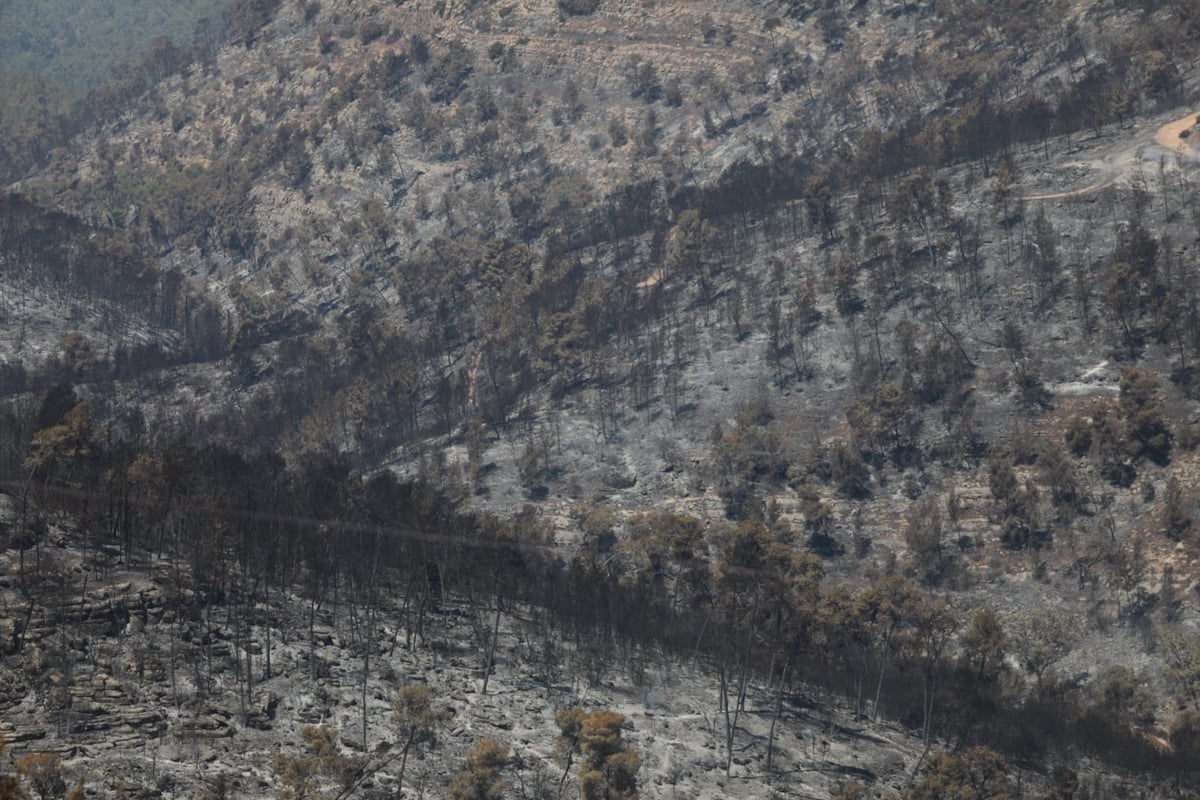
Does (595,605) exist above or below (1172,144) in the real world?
below

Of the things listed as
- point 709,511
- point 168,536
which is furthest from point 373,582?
point 709,511

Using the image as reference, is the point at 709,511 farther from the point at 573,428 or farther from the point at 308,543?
the point at 308,543

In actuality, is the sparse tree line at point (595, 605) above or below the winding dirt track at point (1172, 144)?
below

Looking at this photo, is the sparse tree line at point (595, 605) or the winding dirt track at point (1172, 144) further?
the winding dirt track at point (1172, 144)

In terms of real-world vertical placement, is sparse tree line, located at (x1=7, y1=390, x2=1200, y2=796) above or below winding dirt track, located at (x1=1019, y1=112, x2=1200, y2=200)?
below

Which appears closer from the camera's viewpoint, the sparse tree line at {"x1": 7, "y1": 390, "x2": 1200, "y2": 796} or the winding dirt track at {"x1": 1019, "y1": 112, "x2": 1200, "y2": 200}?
the sparse tree line at {"x1": 7, "y1": 390, "x2": 1200, "y2": 796}

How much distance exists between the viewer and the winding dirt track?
7505 inches

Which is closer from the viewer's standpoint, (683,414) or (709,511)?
(709,511)

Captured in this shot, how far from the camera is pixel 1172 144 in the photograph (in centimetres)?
19325

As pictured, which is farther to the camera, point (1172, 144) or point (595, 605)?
point (1172, 144)

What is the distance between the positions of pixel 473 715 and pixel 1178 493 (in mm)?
78096

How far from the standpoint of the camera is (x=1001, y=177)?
641 feet

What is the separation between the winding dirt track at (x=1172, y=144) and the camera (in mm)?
190625

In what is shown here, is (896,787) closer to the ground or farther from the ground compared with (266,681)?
closer to the ground
